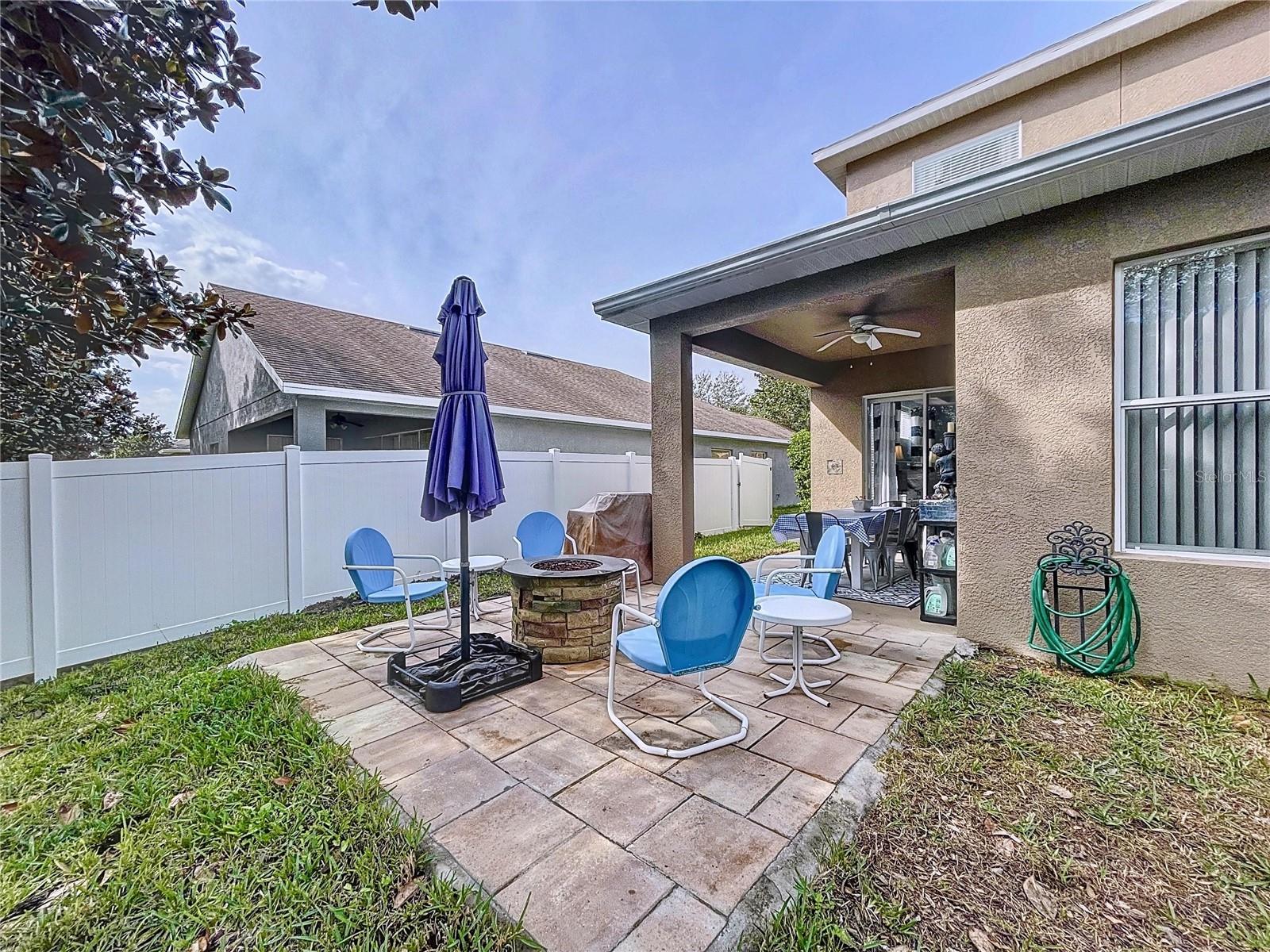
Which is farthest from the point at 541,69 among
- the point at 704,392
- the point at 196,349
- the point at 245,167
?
the point at 704,392

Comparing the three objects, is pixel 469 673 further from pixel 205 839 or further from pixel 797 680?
pixel 797 680

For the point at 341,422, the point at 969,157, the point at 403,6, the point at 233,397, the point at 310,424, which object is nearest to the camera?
the point at 403,6

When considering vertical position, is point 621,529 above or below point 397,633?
above

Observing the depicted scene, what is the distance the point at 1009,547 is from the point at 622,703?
11.2 ft

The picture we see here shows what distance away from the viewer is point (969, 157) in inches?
280

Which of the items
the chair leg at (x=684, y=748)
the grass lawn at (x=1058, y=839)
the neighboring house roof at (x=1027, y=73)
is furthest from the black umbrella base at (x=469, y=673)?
the neighboring house roof at (x=1027, y=73)

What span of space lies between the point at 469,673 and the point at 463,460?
1.53 metres

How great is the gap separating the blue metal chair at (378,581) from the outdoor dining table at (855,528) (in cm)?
425

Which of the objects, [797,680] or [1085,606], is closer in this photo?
[797,680]

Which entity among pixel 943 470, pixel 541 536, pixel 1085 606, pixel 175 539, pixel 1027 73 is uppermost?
pixel 1027 73

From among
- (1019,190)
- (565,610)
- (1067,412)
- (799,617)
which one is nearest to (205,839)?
(565,610)

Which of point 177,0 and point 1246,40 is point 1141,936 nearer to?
point 177,0

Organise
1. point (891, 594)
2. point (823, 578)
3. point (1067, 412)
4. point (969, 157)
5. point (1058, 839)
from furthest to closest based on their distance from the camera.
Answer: point (969, 157) < point (891, 594) < point (823, 578) < point (1067, 412) < point (1058, 839)

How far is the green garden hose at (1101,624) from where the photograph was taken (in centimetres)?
371
